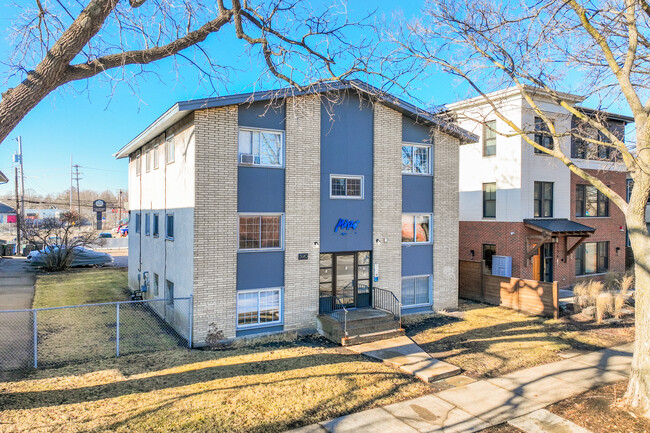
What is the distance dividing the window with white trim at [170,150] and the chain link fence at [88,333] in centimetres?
482

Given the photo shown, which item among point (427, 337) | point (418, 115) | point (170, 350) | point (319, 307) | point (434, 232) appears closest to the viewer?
point (170, 350)

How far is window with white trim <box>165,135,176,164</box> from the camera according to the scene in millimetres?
14242

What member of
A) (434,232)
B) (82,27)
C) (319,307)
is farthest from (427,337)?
(82,27)

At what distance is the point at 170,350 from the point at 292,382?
14.2 feet

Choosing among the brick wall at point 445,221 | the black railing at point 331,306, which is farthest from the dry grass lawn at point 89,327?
the brick wall at point 445,221

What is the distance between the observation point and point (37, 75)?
5.98m

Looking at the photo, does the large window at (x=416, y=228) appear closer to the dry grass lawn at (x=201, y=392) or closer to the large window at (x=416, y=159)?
the large window at (x=416, y=159)

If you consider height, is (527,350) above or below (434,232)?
below

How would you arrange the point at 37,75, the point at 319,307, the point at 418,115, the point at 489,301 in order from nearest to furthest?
the point at 37,75
the point at 319,307
the point at 418,115
the point at 489,301

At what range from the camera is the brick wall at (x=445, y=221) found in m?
16.2

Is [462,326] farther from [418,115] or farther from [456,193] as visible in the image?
[418,115]

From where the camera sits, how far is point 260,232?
13062mm

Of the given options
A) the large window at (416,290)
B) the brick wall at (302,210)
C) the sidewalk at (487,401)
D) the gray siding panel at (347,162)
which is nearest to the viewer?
the sidewalk at (487,401)

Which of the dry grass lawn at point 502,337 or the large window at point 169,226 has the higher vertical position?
the large window at point 169,226
